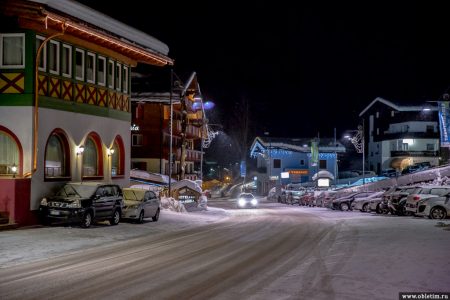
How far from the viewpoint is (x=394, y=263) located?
1429 cm

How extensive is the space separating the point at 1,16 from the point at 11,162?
632 centimetres

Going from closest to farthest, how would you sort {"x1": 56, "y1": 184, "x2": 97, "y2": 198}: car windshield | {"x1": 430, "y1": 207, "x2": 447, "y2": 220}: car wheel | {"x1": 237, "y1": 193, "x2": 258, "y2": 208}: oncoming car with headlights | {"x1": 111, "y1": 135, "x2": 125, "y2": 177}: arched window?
{"x1": 56, "y1": 184, "x2": 97, "y2": 198}: car windshield → {"x1": 430, "y1": 207, "x2": 447, "y2": 220}: car wheel → {"x1": 111, "y1": 135, "x2": 125, "y2": 177}: arched window → {"x1": 237, "y1": 193, "x2": 258, "y2": 208}: oncoming car with headlights

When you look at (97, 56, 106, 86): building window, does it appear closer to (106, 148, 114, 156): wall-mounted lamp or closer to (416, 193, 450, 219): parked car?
(106, 148, 114, 156): wall-mounted lamp

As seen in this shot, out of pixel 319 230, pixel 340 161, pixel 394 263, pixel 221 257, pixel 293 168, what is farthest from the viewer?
pixel 340 161

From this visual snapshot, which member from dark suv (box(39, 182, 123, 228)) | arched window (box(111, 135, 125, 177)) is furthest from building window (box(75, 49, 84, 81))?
arched window (box(111, 135, 125, 177))

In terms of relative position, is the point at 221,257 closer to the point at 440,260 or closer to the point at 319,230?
the point at 440,260

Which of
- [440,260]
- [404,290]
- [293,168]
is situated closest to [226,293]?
[404,290]

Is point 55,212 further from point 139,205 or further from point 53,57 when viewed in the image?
point 53,57

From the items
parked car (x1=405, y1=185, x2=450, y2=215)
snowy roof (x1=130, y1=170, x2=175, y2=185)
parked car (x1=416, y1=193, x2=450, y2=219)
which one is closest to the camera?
parked car (x1=416, y1=193, x2=450, y2=219)

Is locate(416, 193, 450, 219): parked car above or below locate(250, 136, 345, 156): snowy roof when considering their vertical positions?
below

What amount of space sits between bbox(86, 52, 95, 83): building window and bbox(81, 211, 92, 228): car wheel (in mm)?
8631

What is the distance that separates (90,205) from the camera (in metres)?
25.3

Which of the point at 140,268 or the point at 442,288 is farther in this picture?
the point at 140,268

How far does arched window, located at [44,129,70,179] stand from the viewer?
28.2 metres
